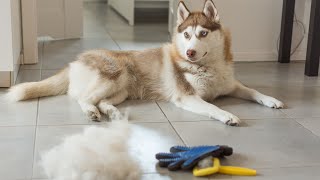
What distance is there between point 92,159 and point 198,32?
3.61 feet

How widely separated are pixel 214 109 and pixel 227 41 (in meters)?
0.46

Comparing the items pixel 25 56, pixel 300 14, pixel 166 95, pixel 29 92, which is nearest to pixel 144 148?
pixel 166 95

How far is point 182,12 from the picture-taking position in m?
2.62

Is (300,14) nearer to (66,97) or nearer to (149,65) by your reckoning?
(149,65)

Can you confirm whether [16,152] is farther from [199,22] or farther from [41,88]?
[199,22]

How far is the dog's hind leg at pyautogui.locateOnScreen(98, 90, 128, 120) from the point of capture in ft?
7.73

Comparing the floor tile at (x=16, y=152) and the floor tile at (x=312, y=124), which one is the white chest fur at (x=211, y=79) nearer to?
the floor tile at (x=312, y=124)

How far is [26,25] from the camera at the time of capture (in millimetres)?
3408

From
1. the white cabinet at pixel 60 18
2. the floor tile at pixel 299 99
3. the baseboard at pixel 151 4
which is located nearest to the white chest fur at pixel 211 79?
the floor tile at pixel 299 99

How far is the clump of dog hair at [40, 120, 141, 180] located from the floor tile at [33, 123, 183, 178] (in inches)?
1.7

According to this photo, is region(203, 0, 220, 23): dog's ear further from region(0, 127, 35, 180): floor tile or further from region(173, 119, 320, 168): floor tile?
region(0, 127, 35, 180): floor tile

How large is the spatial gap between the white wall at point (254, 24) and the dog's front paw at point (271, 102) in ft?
3.69

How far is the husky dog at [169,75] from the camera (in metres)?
2.52

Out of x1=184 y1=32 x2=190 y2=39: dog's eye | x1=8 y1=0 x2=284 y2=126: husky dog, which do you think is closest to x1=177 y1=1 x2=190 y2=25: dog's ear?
x1=8 y1=0 x2=284 y2=126: husky dog
